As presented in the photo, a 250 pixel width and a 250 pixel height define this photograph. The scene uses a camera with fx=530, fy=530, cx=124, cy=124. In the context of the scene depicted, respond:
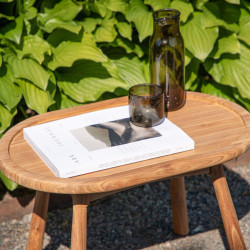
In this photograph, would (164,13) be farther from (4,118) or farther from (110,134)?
(4,118)

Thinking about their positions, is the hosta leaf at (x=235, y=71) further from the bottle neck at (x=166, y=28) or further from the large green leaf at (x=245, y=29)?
the bottle neck at (x=166, y=28)

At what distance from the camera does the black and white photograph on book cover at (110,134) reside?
150 centimetres

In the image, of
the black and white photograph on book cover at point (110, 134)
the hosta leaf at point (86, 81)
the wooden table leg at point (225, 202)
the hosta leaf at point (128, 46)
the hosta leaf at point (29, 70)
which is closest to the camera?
the black and white photograph on book cover at point (110, 134)

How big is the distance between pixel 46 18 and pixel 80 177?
926 mm

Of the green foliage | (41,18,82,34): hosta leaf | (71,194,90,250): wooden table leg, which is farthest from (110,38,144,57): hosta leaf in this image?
(71,194,90,250): wooden table leg

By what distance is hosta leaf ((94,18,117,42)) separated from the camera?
7.09ft

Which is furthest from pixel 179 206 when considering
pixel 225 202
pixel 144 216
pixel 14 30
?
pixel 14 30

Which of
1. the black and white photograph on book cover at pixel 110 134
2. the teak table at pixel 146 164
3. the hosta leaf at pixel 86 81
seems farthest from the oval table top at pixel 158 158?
the hosta leaf at pixel 86 81

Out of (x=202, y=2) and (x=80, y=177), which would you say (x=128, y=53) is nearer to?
(x=202, y=2)

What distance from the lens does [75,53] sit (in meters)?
2.04

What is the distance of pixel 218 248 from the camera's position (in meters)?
2.04

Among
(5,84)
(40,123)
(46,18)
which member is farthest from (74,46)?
(40,123)

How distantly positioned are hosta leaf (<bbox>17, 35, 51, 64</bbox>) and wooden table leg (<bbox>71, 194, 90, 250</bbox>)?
0.71 metres

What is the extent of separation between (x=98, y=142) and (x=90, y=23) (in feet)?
2.61
